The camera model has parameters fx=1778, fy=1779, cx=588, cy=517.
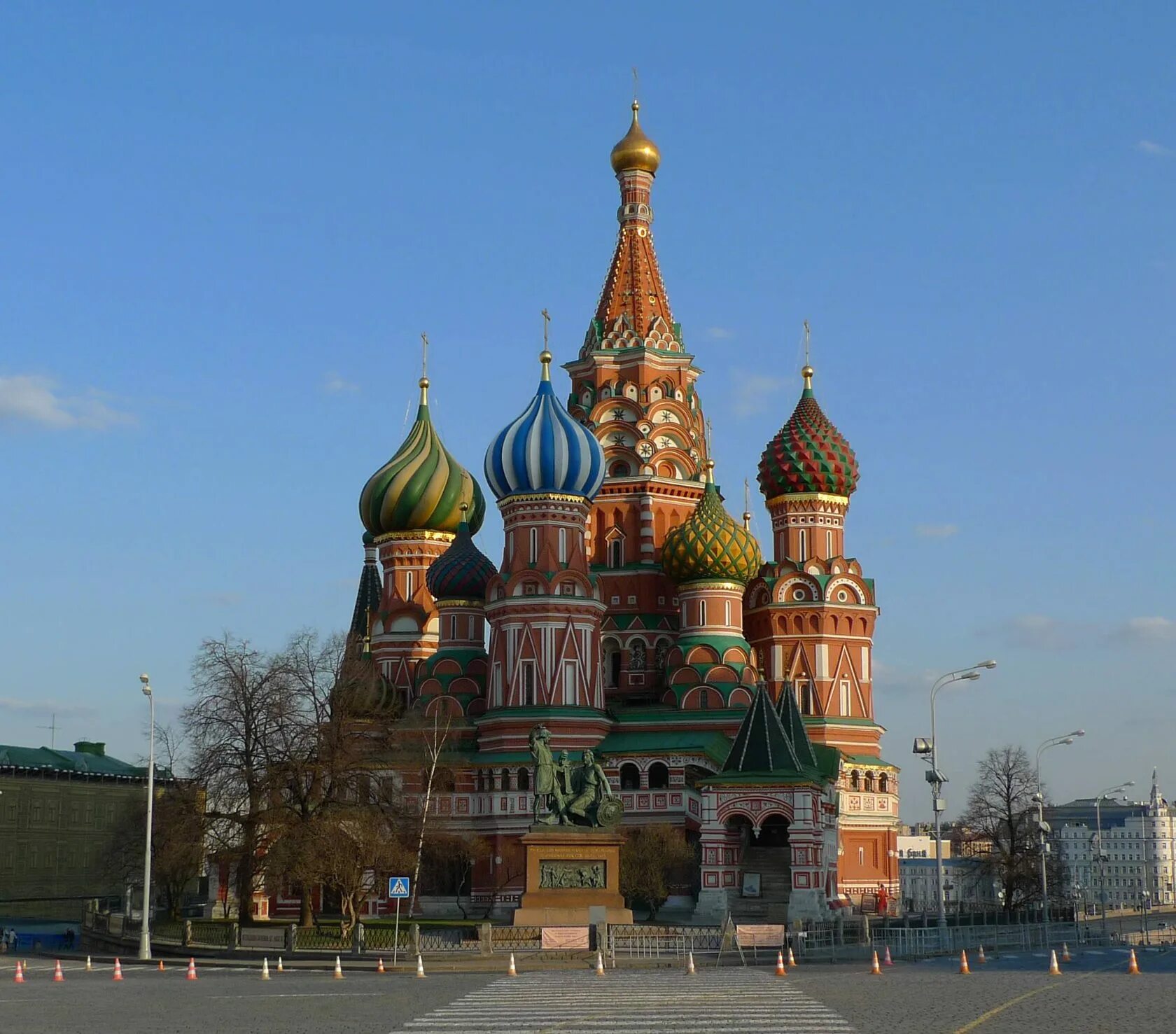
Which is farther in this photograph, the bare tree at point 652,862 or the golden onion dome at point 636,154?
the golden onion dome at point 636,154

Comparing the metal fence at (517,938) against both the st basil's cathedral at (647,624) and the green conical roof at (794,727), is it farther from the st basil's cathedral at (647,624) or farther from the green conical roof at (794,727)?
the green conical roof at (794,727)

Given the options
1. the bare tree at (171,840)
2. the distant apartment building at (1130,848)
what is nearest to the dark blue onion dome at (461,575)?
the bare tree at (171,840)

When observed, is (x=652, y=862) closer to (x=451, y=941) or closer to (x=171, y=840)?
(x=451, y=941)

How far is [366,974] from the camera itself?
33.6m

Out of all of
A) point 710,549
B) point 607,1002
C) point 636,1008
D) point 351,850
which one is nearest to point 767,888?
point 710,549

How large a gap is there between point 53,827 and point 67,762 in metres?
5.80

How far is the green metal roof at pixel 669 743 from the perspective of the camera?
196 ft

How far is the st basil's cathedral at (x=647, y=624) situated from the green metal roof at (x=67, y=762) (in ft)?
99.8

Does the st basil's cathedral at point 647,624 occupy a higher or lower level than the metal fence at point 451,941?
higher

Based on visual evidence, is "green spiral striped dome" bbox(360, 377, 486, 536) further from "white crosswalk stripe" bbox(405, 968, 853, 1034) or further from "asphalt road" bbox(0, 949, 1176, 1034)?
"white crosswalk stripe" bbox(405, 968, 853, 1034)

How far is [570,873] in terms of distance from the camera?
139 feet

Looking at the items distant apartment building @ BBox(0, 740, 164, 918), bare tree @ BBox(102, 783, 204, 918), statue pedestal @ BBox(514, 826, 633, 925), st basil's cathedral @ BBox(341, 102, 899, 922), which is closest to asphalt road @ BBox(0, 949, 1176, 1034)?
statue pedestal @ BBox(514, 826, 633, 925)

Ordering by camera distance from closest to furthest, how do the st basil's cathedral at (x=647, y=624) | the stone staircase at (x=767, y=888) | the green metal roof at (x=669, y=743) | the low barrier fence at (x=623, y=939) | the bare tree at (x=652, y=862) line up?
the low barrier fence at (x=623, y=939) < the bare tree at (x=652, y=862) < the stone staircase at (x=767, y=888) < the st basil's cathedral at (x=647, y=624) < the green metal roof at (x=669, y=743)

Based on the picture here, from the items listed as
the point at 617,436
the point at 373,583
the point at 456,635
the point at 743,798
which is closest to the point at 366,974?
the point at 743,798
